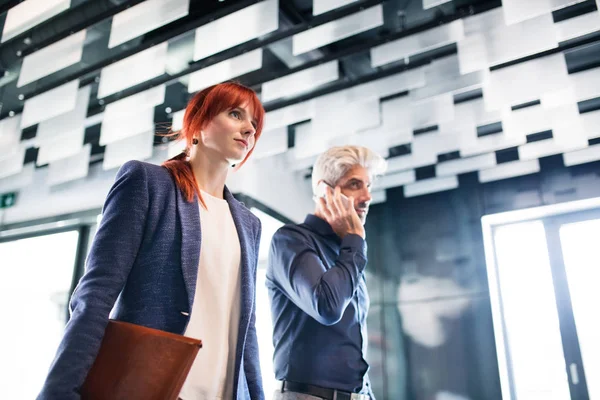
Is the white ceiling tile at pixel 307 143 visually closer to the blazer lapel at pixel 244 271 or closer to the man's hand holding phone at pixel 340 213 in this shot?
the man's hand holding phone at pixel 340 213

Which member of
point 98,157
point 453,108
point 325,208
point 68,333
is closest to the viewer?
point 68,333

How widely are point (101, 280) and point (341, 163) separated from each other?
3.61 ft

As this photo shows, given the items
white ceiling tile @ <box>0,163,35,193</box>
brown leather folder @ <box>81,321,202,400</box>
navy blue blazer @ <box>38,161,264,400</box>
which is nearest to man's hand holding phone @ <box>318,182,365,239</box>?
navy blue blazer @ <box>38,161,264,400</box>

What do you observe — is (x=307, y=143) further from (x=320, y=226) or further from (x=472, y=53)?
(x=320, y=226)

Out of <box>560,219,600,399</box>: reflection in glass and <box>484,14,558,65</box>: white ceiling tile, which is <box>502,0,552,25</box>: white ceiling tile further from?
<box>560,219,600,399</box>: reflection in glass

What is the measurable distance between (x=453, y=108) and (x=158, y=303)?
10.4 feet

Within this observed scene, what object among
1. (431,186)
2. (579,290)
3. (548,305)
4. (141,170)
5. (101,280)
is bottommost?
(101,280)

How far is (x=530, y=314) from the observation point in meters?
4.53

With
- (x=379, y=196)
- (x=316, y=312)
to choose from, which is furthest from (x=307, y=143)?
(x=316, y=312)

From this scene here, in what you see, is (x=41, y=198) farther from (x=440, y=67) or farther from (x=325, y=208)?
(x=325, y=208)

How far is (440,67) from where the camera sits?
3322mm

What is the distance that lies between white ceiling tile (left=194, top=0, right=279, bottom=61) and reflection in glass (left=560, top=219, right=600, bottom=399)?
130 inches

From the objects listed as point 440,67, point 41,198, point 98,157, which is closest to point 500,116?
point 440,67

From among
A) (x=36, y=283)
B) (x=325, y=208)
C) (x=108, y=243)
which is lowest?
(x=108, y=243)
